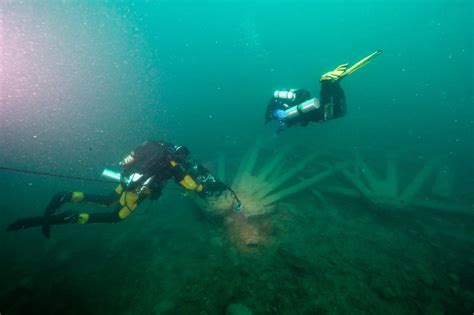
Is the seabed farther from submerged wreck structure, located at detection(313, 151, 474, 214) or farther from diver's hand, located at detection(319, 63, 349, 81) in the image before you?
diver's hand, located at detection(319, 63, 349, 81)

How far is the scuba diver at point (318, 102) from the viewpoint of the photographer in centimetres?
493

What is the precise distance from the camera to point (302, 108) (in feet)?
17.5

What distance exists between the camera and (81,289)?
15.1 ft

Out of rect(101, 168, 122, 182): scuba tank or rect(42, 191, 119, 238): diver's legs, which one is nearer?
rect(42, 191, 119, 238): diver's legs

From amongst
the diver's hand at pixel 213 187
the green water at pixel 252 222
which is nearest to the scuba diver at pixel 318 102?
the diver's hand at pixel 213 187

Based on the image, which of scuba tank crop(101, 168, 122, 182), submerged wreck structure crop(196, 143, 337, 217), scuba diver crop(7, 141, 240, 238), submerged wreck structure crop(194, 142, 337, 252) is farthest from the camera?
submerged wreck structure crop(196, 143, 337, 217)

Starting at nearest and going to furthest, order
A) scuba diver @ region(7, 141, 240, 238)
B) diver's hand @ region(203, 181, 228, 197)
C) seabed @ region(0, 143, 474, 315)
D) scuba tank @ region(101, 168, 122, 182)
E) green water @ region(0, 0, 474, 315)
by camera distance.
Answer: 1. seabed @ region(0, 143, 474, 315)
2. green water @ region(0, 0, 474, 315)
3. scuba diver @ region(7, 141, 240, 238)
4. diver's hand @ region(203, 181, 228, 197)
5. scuba tank @ region(101, 168, 122, 182)

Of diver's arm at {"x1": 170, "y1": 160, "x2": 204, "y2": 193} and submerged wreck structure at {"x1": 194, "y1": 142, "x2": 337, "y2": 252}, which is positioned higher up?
diver's arm at {"x1": 170, "y1": 160, "x2": 204, "y2": 193}

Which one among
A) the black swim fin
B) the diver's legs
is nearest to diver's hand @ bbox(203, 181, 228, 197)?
the diver's legs

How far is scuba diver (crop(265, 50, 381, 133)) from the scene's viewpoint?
16.2ft

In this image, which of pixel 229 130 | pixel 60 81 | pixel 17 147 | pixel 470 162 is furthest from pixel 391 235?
pixel 60 81

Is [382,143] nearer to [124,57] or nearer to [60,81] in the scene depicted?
[60,81]

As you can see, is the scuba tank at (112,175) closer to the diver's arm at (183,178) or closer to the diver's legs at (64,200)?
the diver's legs at (64,200)

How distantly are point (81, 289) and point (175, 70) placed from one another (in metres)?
69.0
